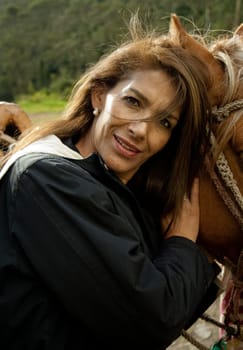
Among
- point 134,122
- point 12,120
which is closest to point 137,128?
point 134,122

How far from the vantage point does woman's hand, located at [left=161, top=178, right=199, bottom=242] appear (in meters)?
1.81

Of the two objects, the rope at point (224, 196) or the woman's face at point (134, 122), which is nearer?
the woman's face at point (134, 122)

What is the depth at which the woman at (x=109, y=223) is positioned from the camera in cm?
143

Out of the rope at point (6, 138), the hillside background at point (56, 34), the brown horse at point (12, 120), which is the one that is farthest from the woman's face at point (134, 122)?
the hillside background at point (56, 34)

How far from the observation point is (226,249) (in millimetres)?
1945

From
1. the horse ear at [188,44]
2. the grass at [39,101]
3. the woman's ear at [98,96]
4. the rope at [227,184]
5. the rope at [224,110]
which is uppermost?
the horse ear at [188,44]

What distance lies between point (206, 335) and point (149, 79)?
2944 mm

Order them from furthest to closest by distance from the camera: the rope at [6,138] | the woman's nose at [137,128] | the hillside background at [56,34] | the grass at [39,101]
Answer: the hillside background at [56,34]
the grass at [39,101]
the rope at [6,138]
the woman's nose at [137,128]

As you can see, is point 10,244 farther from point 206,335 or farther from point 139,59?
point 206,335

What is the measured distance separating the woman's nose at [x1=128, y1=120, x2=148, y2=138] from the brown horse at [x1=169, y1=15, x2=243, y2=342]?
28 centimetres

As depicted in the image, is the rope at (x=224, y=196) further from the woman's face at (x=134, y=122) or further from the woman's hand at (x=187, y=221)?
the woman's face at (x=134, y=122)

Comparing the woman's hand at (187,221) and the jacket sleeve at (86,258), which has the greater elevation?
the jacket sleeve at (86,258)

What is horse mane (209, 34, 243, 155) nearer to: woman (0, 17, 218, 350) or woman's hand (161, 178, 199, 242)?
woman (0, 17, 218, 350)

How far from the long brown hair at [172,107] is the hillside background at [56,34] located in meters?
26.6
